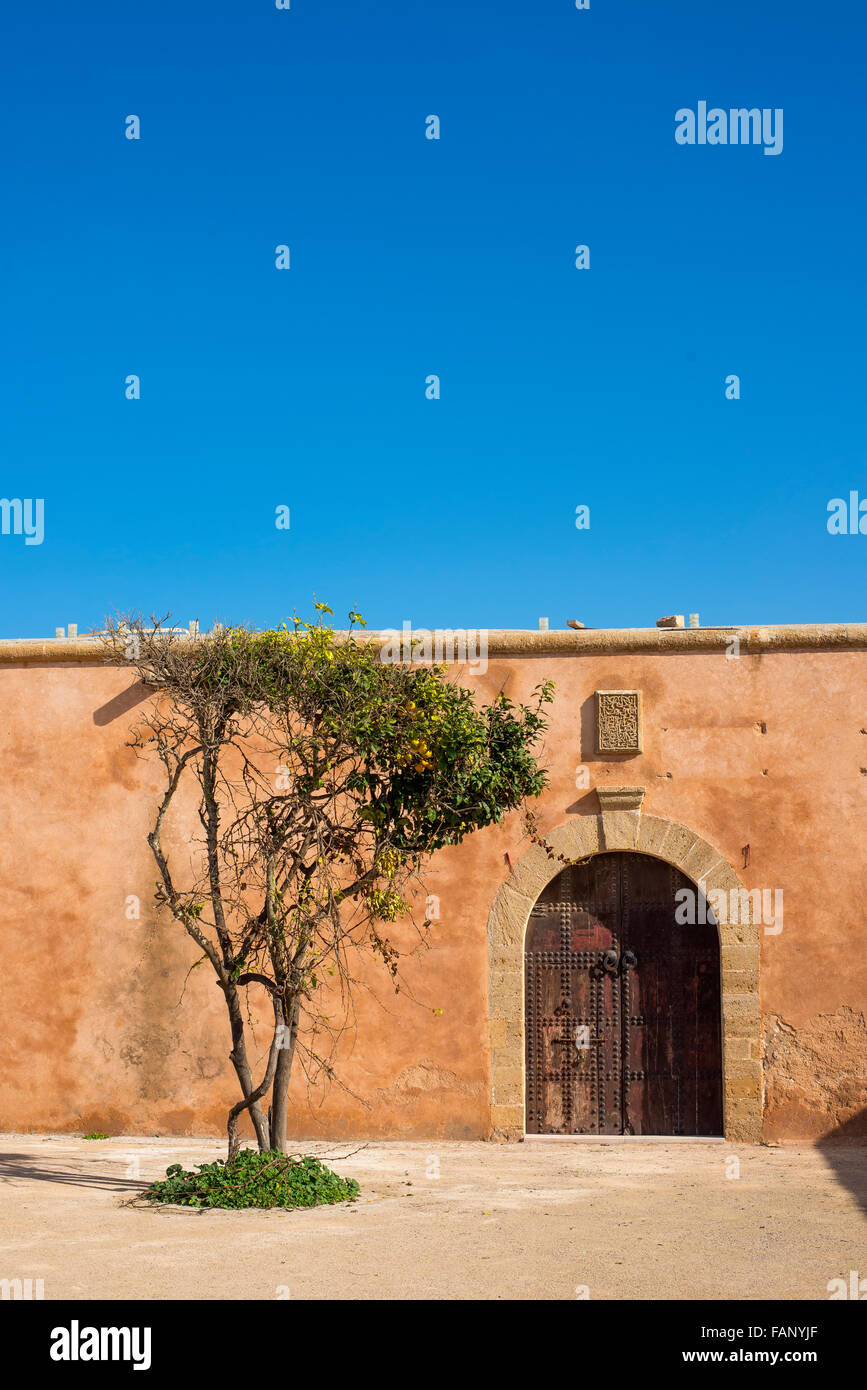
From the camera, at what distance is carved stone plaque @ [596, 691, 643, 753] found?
8953 mm

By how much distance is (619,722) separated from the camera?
29.5 ft

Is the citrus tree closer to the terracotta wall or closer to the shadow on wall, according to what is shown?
the terracotta wall

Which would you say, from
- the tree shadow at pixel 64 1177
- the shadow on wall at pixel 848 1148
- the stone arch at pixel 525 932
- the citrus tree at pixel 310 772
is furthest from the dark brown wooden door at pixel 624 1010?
the tree shadow at pixel 64 1177

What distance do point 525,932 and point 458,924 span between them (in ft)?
1.59

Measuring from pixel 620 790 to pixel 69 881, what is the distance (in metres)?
4.09

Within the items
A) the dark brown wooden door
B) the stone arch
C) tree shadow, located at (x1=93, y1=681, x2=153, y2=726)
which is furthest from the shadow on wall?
tree shadow, located at (x1=93, y1=681, x2=153, y2=726)

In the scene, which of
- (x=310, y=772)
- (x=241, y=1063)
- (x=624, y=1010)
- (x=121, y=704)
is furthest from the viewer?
(x=121, y=704)

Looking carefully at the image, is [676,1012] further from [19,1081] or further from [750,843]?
[19,1081]

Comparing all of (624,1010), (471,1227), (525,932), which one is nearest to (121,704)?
(525,932)

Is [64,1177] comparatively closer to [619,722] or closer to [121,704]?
[121,704]

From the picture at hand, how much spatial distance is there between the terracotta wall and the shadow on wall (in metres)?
0.03

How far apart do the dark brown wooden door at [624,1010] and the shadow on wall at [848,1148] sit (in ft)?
2.50

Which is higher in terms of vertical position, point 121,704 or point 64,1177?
point 121,704

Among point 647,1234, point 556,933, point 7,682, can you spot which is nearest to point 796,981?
point 556,933
